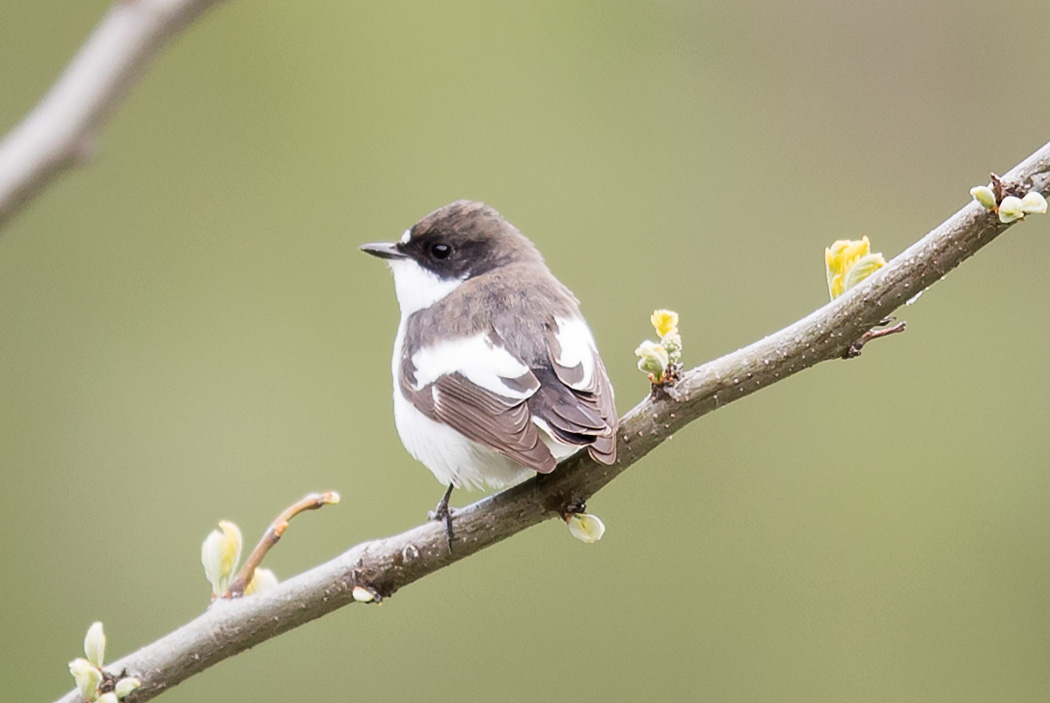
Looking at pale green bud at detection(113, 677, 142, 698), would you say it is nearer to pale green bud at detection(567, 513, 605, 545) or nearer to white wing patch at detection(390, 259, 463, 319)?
pale green bud at detection(567, 513, 605, 545)

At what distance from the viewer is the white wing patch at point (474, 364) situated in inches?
109

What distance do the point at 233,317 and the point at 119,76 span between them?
17.3ft

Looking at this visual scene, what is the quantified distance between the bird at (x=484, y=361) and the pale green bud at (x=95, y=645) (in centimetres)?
59

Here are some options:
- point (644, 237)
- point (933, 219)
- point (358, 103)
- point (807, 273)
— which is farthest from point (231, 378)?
point (933, 219)

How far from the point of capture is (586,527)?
7.09 feet

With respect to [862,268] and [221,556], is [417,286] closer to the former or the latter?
[221,556]

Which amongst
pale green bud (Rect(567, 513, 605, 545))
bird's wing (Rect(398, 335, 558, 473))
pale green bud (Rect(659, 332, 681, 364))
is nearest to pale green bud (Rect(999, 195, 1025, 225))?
pale green bud (Rect(659, 332, 681, 364))

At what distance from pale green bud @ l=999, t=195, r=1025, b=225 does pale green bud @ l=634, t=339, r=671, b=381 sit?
0.54 meters

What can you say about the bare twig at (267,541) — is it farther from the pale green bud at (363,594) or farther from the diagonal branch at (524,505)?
the pale green bud at (363,594)

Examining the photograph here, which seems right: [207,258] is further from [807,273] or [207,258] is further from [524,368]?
[524,368]

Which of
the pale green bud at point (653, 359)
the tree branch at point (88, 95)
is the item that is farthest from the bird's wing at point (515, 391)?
the tree branch at point (88, 95)

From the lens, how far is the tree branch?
1.38 metres

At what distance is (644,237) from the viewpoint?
6391 mm

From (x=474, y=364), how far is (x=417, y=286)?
2.09 feet
